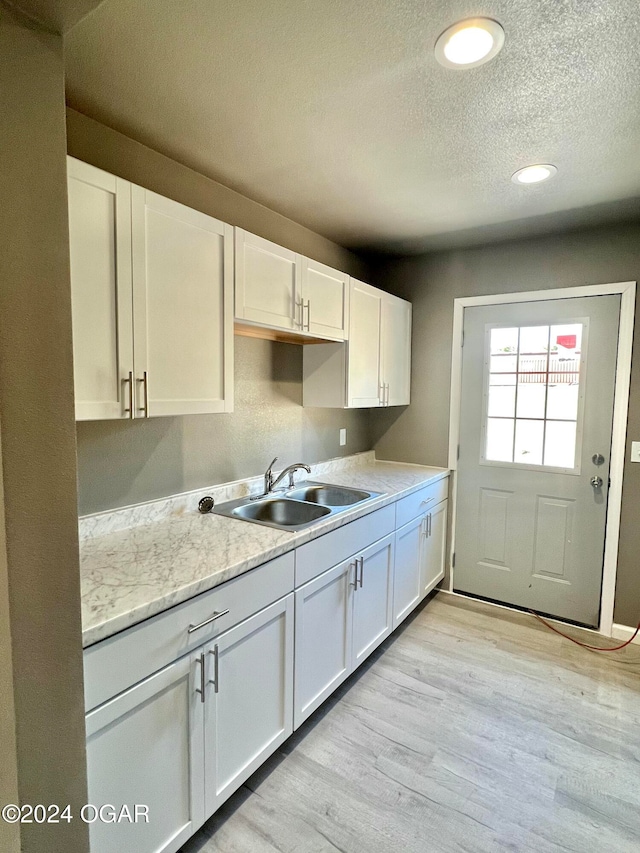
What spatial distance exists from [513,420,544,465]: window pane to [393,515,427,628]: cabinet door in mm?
806

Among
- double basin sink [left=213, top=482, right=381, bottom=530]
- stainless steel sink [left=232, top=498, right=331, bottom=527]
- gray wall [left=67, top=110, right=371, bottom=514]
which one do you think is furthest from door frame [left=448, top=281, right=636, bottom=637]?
stainless steel sink [left=232, top=498, right=331, bottom=527]

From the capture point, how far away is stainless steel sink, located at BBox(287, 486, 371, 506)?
249cm

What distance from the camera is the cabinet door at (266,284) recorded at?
1837mm

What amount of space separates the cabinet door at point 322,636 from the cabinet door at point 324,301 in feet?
3.95

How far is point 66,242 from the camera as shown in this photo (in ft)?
2.98

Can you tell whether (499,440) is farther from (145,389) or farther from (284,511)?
(145,389)

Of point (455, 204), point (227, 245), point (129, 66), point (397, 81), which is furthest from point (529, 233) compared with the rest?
point (129, 66)

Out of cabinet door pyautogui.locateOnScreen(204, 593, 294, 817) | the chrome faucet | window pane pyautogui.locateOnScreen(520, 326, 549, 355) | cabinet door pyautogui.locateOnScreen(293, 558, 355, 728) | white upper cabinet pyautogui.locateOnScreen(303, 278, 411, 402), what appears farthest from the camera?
window pane pyautogui.locateOnScreen(520, 326, 549, 355)

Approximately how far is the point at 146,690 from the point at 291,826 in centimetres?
83

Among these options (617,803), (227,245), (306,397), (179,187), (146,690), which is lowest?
(617,803)

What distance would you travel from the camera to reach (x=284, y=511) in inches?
92.0

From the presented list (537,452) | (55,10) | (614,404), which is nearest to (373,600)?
(537,452)

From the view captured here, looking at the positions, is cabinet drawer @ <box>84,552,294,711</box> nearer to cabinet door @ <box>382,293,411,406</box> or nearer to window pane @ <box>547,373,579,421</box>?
cabinet door @ <box>382,293,411,406</box>

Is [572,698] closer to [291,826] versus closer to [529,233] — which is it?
[291,826]
